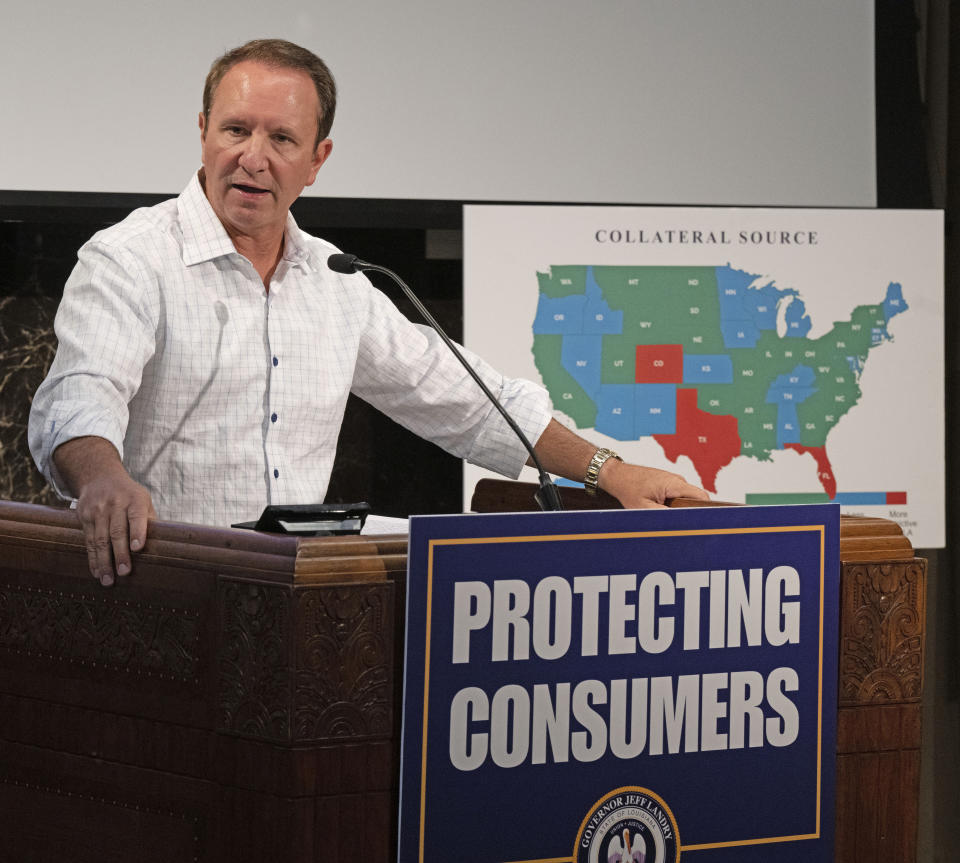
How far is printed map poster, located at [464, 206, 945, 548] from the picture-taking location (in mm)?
3326

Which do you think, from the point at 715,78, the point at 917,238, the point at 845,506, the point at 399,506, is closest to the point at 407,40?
the point at 715,78

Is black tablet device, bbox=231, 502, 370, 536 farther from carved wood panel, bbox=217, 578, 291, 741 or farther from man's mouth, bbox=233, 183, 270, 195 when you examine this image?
man's mouth, bbox=233, 183, 270, 195

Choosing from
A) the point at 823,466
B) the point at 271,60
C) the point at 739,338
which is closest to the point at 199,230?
the point at 271,60

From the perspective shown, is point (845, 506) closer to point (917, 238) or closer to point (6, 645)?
point (917, 238)

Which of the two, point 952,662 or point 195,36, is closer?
point 195,36

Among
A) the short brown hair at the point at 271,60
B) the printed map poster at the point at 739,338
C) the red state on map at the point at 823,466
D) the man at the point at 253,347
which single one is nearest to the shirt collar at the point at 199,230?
the man at the point at 253,347

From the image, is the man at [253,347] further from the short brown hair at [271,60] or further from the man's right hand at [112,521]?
the man's right hand at [112,521]

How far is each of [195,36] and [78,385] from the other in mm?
1974

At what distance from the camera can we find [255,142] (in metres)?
1.84

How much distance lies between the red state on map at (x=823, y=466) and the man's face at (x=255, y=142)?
1954 millimetres

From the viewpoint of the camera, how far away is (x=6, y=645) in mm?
1331

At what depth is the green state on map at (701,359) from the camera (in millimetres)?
3346

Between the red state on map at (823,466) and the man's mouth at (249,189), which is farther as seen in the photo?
the red state on map at (823,466)

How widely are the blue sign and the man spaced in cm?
41
